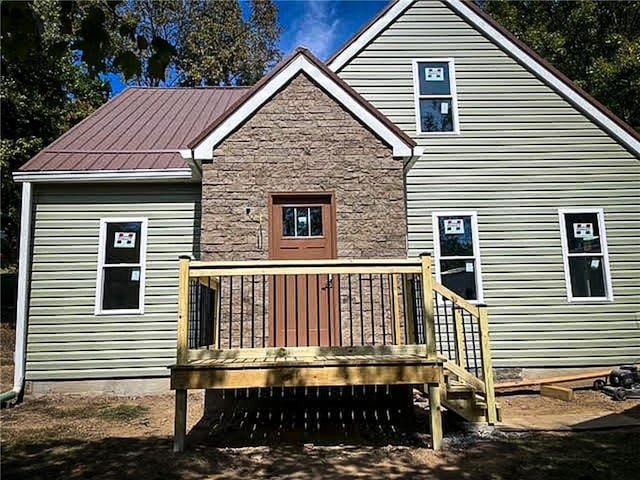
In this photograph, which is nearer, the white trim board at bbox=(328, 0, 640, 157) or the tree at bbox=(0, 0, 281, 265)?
the tree at bbox=(0, 0, 281, 265)

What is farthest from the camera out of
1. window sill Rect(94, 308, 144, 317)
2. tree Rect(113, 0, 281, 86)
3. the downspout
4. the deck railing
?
tree Rect(113, 0, 281, 86)

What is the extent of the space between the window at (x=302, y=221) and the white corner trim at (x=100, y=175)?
2.10 m

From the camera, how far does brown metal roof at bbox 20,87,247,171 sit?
812cm

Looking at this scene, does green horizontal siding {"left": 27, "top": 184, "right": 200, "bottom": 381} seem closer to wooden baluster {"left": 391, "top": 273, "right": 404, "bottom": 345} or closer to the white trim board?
wooden baluster {"left": 391, "top": 273, "right": 404, "bottom": 345}

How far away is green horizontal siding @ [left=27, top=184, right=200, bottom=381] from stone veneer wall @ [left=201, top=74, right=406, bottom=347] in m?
1.67

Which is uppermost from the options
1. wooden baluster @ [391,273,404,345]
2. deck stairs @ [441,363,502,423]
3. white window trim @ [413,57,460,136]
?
white window trim @ [413,57,460,136]

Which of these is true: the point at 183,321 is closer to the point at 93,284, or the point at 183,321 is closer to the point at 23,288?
the point at 93,284

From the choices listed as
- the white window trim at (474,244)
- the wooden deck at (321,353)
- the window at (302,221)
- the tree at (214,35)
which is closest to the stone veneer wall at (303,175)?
the window at (302,221)

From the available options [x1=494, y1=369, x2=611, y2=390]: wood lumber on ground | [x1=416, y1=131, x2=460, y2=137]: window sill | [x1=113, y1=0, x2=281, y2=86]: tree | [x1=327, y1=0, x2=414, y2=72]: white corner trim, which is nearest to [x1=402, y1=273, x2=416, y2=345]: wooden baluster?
[x1=494, y1=369, x2=611, y2=390]: wood lumber on ground

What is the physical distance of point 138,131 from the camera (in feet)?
30.7

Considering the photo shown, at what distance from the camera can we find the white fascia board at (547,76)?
8648mm

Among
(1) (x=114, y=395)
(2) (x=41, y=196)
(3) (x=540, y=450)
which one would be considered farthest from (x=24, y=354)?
(3) (x=540, y=450)

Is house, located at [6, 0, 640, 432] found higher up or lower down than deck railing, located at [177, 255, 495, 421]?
higher up

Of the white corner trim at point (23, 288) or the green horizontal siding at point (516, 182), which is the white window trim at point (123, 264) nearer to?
the white corner trim at point (23, 288)
